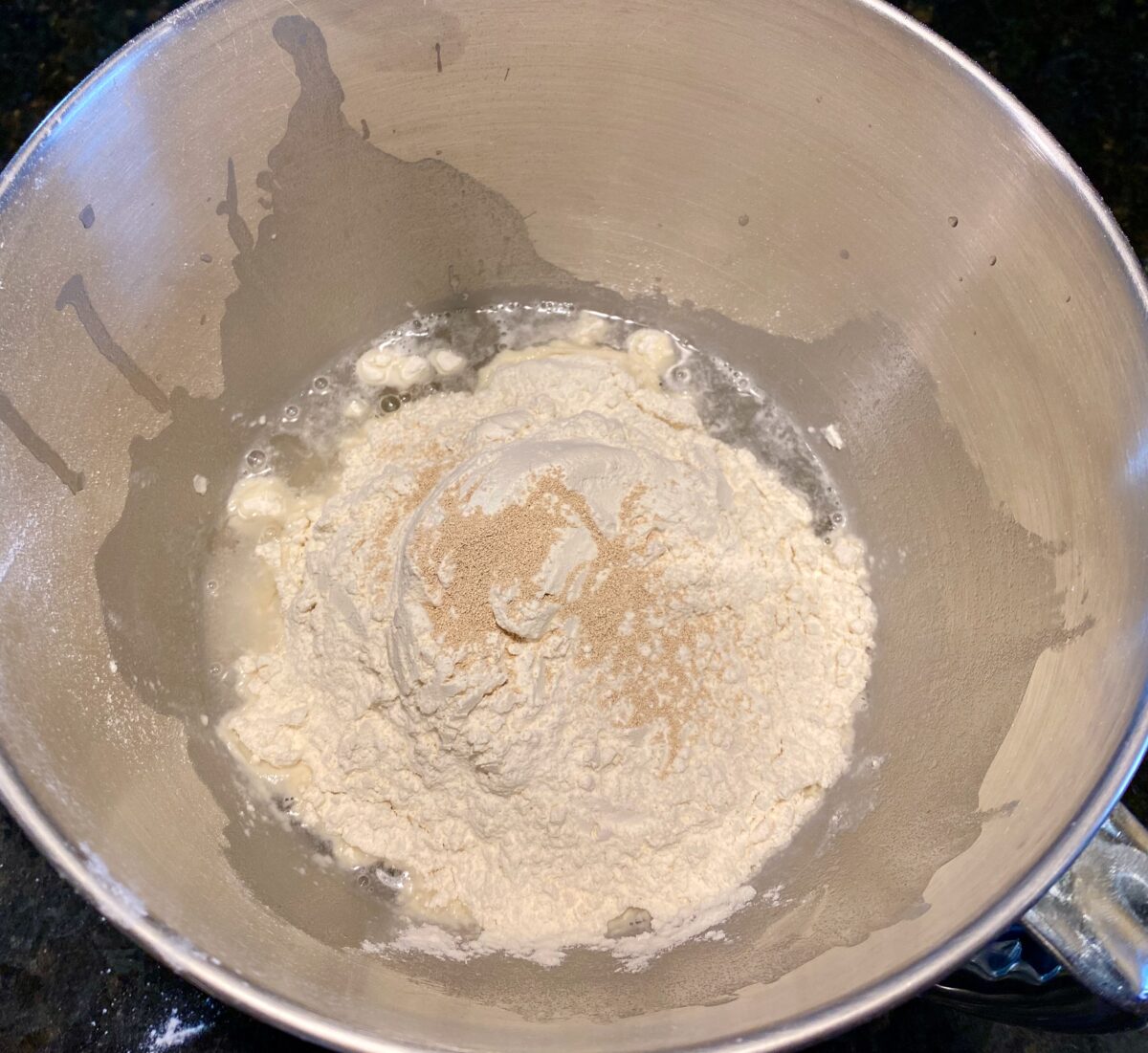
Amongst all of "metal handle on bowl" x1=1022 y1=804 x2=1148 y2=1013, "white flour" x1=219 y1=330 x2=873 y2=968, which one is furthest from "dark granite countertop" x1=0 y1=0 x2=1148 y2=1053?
"metal handle on bowl" x1=1022 y1=804 x2=1148 y2=1013

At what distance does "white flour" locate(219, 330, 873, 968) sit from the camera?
82 centimetres

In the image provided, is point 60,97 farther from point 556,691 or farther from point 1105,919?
point 1105,919

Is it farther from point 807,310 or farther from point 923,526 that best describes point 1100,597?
point 807,310

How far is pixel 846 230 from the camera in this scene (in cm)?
97

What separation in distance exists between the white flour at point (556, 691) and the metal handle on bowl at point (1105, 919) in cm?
29

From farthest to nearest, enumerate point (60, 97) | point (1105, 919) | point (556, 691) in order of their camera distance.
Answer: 1. point (60, 97)
2. point (556, 691)
3. point (1105, 919)

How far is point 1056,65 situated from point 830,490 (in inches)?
25.5

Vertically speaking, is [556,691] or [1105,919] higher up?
[1105,919]

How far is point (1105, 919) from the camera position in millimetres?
625

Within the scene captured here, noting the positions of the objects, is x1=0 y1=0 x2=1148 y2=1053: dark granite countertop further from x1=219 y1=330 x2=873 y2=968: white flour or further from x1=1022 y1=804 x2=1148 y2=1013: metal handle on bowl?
x1=1022 y1=804 x2=1148 y2=1013: metal handle on bowl

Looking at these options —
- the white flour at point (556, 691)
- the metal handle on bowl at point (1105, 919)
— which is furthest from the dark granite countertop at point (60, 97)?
the metal handle on bowl at point (1105, 919)

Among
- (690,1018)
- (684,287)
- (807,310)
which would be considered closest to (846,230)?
(807,310)

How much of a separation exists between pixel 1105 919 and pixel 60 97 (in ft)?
4.64

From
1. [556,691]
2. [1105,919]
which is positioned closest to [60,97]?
Answer: [556,691]
